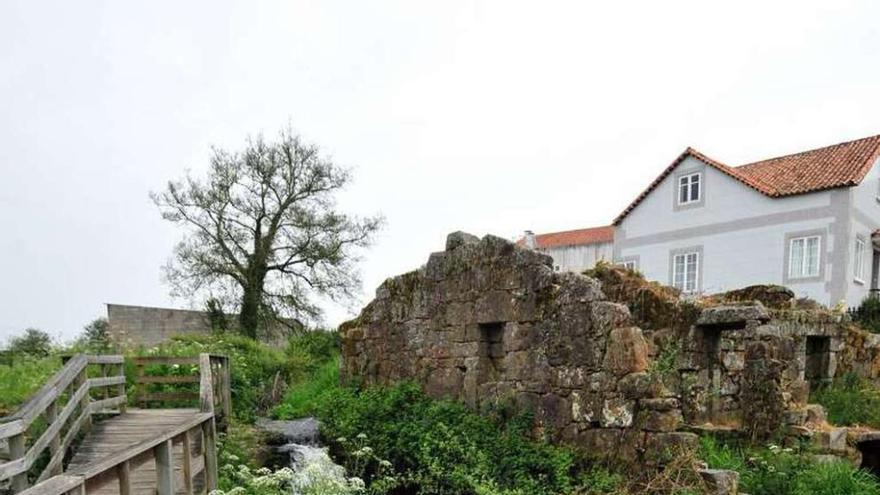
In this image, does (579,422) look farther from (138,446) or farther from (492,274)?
(138,446)

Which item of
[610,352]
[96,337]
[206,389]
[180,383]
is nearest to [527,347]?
[610,352]

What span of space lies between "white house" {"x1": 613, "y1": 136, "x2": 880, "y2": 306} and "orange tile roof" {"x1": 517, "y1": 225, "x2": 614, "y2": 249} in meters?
3.78

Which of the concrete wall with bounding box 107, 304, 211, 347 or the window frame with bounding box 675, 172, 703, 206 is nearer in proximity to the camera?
the concrete wall with bounding box 107, 304, 211, 347

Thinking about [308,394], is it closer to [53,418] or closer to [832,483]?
[53,418]

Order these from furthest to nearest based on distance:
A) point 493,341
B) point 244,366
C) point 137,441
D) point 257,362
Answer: point 257,362 < point 244,366 < point 493,341 < point 137,441

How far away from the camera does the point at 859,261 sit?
58.7ft

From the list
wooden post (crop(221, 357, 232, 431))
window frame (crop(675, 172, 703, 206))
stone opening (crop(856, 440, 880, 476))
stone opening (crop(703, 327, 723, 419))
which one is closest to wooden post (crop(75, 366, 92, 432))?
wooden post (crop(221, 357, 232, 431))

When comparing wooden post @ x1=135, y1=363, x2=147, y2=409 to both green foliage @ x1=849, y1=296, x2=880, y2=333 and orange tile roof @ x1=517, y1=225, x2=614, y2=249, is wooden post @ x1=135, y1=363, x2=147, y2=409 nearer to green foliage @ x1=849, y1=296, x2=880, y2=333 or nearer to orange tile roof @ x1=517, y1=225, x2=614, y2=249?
green foliage @ x1=849, y1=296, x2=880, y2=333

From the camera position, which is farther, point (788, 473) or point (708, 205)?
point (708, 205)

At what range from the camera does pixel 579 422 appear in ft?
21.2

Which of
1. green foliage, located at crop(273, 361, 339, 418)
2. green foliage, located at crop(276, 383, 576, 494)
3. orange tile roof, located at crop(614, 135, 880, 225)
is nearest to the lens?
green foliage, located at crop(276, 383, 576, 494)

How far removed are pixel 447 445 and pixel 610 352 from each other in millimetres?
2406

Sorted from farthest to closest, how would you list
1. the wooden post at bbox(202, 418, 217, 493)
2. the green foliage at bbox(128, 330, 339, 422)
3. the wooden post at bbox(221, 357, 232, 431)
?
1. the green foliage at bbox(128, 330, 339, 422)
2. the wooden post at bbox(221, 357, 232, 431)
3. the wooden post at bbox(202, 418, 217, 493)

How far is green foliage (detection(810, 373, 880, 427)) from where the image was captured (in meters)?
8.20
